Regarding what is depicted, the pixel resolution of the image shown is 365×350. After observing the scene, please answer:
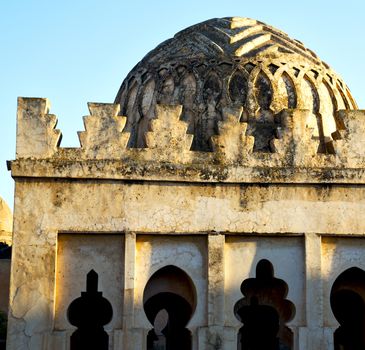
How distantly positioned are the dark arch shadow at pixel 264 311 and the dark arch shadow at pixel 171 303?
0.94 meters

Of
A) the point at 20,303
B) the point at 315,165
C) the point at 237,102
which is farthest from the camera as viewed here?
the point at 237,102

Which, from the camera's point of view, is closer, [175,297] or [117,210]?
[117,210]

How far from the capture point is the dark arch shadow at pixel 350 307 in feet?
39.7

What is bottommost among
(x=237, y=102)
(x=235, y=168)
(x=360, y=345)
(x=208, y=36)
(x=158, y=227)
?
(x=360, y=345)

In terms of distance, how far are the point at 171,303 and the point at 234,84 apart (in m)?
4.06

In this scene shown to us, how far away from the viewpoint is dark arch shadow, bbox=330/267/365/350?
39.7 ft

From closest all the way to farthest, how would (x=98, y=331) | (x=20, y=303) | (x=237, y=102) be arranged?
(x=20, y=303) < (x=237, y=102) < (x=98, y=331)

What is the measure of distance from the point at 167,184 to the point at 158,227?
2.00 feet

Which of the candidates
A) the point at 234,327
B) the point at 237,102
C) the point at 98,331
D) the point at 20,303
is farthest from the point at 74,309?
the point at 237,102

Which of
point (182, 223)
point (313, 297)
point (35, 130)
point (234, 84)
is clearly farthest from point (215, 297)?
point (234, 84)

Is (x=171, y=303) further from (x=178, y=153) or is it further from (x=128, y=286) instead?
(x=178, y=153)

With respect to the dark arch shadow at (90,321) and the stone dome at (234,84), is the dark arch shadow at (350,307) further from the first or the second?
the dark arch shadow at (90,321)

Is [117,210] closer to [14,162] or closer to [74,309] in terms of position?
[14,162]

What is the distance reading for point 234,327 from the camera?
10.9 meters
